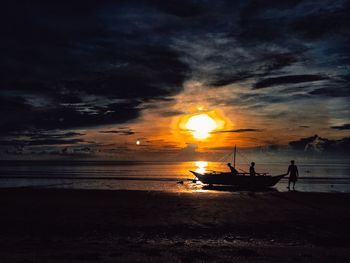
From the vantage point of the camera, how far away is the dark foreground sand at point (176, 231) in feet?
34.1

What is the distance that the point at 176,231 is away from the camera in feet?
47.7

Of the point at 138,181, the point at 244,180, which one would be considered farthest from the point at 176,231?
the point at 138,181

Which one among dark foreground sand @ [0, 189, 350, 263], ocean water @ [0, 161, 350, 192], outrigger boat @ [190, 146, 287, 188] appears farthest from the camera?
ocean water @ [0, 161, 350, 192]

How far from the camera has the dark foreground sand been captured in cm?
1039

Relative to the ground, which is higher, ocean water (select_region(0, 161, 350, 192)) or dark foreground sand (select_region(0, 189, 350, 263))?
ocean water (select_region(0, 161, 350, 192))

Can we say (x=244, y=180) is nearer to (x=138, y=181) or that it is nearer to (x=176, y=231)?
(x=138, y=181)

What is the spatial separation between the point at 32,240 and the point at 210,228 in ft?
23.5

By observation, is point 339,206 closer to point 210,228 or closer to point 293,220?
point 293,220

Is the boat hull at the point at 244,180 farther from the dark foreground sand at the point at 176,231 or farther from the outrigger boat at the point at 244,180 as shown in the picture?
the dark foreground sand at the point at 176,231

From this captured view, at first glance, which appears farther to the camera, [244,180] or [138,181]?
[138,181]

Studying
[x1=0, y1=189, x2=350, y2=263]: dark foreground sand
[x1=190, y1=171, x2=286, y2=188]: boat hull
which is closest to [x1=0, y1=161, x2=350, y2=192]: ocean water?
[x1=190, y1=171, x2=286, y2=188]: boat hull

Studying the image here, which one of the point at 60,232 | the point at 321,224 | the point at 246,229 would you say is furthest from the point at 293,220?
the point at 60,232

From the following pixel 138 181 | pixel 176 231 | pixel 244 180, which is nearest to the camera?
pixel 176 231

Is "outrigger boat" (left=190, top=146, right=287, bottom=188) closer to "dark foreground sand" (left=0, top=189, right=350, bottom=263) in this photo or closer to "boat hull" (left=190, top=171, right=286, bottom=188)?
"boat hull" (left=190, top=171, right=286, bottom=188)
